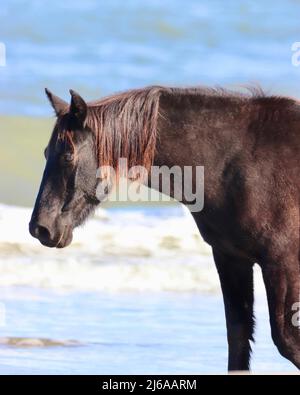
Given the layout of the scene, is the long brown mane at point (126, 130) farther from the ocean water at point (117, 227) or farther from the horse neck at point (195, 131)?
the ocean water at point (117, 227)

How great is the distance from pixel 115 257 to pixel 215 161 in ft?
19.3

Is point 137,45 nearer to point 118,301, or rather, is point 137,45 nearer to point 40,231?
point 118,301

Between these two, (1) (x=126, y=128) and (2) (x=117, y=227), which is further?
(2) (x=117, y=227)

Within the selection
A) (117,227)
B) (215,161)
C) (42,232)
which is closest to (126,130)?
(215,161)

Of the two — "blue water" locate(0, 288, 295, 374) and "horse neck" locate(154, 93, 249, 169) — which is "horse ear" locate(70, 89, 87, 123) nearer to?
"horse neck" locate(154, 93, 249, 169)

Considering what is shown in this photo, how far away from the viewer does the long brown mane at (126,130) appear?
5.35 metres

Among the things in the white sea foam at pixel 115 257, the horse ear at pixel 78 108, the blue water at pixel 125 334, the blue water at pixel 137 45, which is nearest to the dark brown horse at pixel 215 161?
the horse ear at pixel 78 108

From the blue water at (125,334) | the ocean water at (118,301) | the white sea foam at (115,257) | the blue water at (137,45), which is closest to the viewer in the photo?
the blue water at (125,334)

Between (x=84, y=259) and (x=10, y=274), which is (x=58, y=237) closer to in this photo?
(x=10, y=274)

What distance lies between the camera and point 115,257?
11.1 metres

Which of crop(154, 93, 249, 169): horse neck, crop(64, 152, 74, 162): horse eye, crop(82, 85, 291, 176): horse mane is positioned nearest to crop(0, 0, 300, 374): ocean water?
crop(154, 93, 249, 169): horse neck

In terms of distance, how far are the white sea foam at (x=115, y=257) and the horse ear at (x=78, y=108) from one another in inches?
180

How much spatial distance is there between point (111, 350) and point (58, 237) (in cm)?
187

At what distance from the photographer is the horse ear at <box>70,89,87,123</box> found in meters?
5.24
